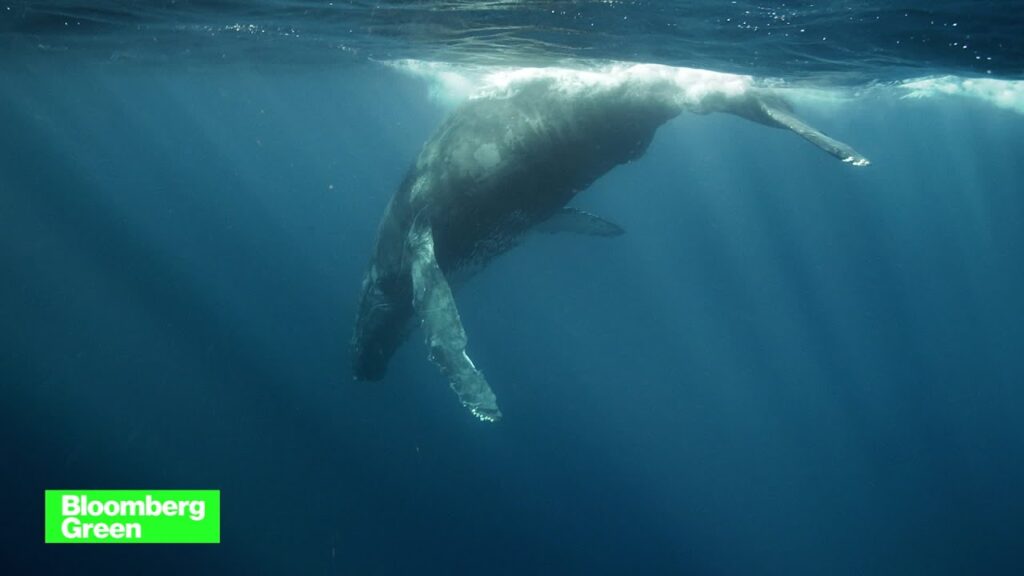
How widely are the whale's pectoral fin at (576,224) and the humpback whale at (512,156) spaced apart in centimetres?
137

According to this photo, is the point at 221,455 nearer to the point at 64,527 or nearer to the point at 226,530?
the point at 226,530

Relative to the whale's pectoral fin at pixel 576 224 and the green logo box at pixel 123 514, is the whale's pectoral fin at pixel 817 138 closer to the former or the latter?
the whale's pectoral fin at pixel 576 224

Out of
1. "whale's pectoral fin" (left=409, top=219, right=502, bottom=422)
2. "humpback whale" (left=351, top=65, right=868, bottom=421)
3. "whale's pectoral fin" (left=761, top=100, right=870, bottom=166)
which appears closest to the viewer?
"whale's pectoral fin" (left=761, top=100, right=870, bottom=166)

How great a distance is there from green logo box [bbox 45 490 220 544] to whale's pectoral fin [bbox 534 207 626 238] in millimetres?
10651

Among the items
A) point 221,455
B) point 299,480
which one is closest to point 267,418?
point 221,455

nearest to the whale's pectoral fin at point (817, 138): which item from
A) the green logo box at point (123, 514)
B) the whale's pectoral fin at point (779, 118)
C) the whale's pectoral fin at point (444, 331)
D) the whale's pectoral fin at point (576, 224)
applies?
the whale's pectoral fin at point (779, 118)

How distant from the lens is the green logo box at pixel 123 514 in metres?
14.0

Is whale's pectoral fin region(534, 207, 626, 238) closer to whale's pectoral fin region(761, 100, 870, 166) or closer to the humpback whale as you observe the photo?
the humpback whale

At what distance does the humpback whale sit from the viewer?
323 inches

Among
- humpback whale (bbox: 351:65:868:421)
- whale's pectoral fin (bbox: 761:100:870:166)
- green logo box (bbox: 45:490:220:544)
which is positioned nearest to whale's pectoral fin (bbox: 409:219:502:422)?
humpback whale (bbox: 351:65:868:421)

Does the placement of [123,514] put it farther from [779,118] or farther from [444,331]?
[779,118]

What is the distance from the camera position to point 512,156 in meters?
8.22

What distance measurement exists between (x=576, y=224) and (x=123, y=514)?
11493 mm

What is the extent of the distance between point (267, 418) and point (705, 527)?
2106 cm
